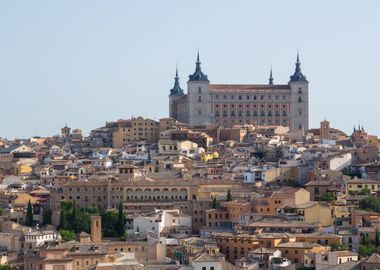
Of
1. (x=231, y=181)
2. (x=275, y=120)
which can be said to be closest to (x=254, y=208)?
(x=231, y=181)

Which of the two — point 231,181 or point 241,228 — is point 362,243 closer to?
point 241,228

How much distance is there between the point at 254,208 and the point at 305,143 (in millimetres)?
28100

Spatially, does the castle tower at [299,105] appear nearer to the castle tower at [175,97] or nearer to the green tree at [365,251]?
the castle tower at [175,97]

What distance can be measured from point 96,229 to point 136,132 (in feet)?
123

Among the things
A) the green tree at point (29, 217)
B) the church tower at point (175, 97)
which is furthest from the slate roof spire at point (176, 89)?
the green tree at point (29, 217)

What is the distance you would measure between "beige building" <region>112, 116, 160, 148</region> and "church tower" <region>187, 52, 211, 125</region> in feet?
32.8

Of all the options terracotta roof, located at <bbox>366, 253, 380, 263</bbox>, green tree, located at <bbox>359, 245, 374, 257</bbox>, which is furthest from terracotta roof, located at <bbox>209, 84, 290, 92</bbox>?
terracotta roof, located at <bbox>366, 253, 380, 263</bbox>

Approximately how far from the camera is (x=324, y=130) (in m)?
96.1

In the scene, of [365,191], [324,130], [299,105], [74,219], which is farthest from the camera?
[299,105]

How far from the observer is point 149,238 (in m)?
57.0

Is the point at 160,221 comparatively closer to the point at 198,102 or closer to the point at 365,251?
the point at 365,251

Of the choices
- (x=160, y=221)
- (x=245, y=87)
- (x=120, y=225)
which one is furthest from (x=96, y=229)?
(x=245, y=87)

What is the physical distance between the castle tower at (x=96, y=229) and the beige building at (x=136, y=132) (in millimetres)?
35791

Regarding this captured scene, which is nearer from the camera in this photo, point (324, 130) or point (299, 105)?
point (324, 130)
